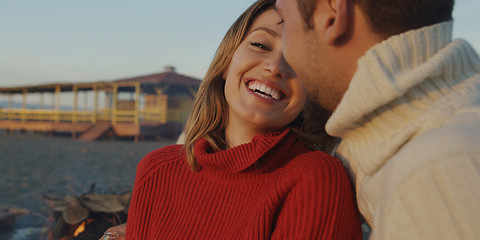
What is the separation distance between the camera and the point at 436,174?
671 mm

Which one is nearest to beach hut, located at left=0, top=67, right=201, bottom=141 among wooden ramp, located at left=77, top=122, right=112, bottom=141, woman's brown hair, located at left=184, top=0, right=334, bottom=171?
wooden ramp, located at left=77, top=122, right=112, bottom=141

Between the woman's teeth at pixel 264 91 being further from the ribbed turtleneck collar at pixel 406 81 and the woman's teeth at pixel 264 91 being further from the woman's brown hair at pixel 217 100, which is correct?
the ribbed turtleneck collar at pixel 406 81

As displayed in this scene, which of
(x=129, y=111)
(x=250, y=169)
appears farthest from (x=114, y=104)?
(x=250, y=169)

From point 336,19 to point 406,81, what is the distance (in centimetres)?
22

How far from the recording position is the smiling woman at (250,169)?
3.75 ft

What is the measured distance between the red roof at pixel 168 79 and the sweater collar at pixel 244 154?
17.2 m

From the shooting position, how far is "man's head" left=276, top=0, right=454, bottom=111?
2.69 ft

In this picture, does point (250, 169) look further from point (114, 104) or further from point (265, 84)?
point (114, 104)

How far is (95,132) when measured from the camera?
18.6 meters

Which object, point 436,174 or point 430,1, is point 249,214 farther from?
point 430,1

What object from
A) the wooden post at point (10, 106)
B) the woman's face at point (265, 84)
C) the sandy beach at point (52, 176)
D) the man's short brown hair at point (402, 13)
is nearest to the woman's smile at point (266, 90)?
the woman's face at point (265, 84)

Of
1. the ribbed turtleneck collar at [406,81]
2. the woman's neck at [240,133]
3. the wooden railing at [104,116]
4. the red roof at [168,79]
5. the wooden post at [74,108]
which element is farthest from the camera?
the wooden post at [74,108]

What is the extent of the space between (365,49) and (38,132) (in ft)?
81.4

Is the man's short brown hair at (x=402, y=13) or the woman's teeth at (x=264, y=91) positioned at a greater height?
the man's short brown hair at (x=402, y=13)
